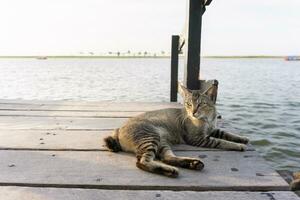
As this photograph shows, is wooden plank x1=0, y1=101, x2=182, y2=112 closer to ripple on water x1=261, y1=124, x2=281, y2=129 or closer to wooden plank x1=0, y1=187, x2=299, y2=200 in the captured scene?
ripple on water x1=261, y1=124, x2=281, y2=129

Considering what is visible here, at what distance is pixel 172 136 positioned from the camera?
3.47m

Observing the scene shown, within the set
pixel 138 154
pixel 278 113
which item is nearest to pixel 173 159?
pixel 138 154

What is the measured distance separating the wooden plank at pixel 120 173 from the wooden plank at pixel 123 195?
0.26ft

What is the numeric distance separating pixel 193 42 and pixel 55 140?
7.74 ft

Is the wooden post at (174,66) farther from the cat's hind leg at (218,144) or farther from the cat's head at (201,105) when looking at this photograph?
the cat's hind leg at (218,144)

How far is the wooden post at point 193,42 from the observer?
473 cm

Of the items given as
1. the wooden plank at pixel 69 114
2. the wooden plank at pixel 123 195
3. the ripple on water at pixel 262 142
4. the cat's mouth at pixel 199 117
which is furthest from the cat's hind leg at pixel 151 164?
the ripple on water at pixel 262 142

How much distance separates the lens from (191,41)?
4.89 metres

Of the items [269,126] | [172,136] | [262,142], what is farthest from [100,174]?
[269,126]

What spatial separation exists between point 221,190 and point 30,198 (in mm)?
1151

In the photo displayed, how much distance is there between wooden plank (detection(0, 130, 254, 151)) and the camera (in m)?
3.25

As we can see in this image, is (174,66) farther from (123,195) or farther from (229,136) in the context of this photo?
(123,195)

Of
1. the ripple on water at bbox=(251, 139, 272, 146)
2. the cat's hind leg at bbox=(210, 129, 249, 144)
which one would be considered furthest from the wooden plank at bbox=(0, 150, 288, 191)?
the ripple on water at bbox=(251, 139, 272, 146)

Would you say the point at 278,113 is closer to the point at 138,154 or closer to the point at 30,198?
the point at 138,154
